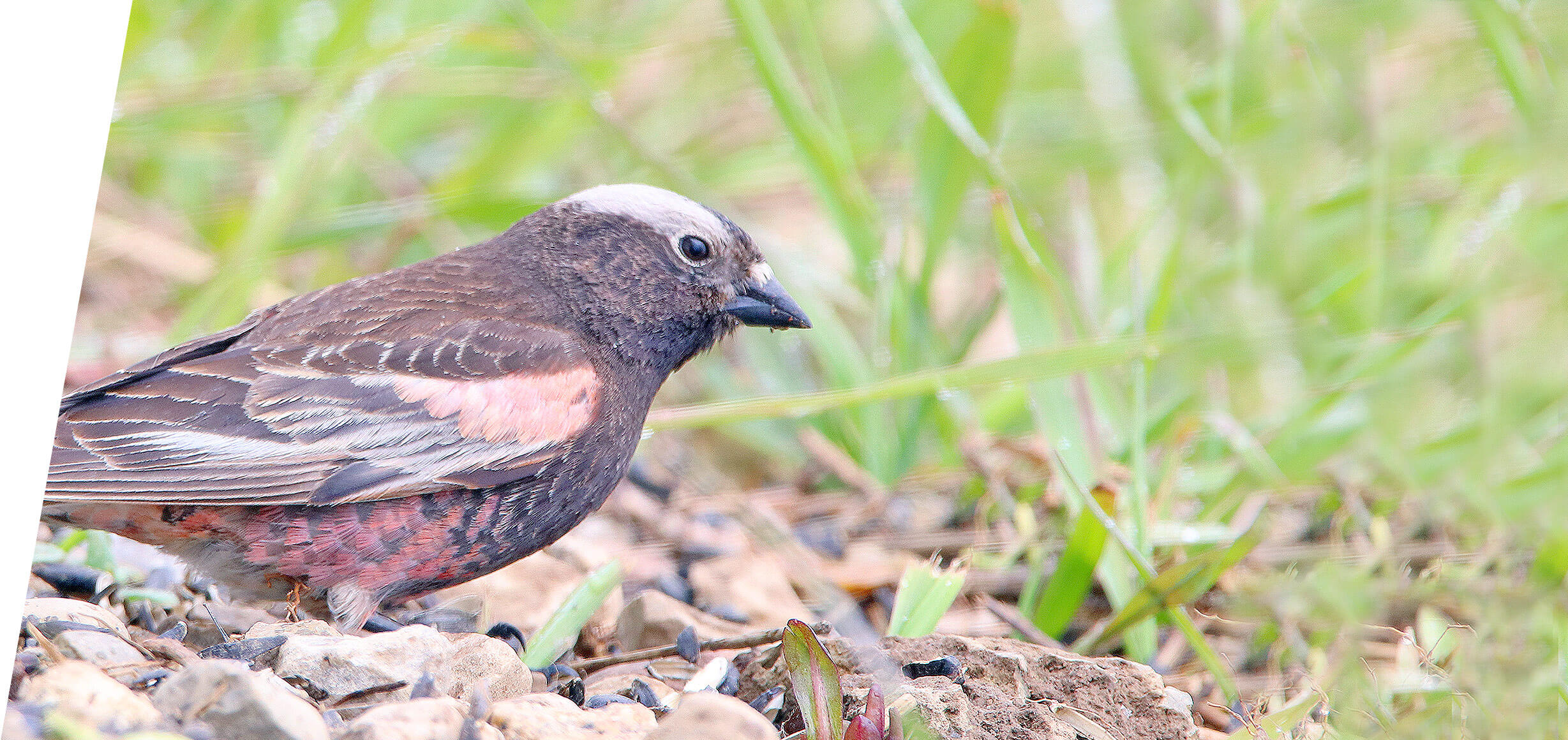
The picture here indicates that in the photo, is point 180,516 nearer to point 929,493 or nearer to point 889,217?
point 929,493

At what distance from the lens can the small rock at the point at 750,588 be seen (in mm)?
3721

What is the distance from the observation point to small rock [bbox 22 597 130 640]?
256cm

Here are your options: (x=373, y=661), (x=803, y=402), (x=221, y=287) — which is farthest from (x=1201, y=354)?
(x=221, y=287)

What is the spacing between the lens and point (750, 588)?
3.82 meters

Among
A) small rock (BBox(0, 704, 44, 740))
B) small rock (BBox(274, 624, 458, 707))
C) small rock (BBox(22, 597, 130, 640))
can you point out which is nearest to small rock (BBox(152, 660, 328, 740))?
small rock (BBox(0, 704, 44, 740))

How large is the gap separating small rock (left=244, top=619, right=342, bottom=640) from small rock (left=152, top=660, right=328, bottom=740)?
0.52 meters

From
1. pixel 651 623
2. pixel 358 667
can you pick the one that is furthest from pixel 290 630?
pixel 651 623

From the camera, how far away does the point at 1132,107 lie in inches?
244

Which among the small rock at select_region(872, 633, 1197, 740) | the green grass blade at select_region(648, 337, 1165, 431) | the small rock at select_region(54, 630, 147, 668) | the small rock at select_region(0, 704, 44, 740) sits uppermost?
the small rock at select_region(0, 704, 44, 740)

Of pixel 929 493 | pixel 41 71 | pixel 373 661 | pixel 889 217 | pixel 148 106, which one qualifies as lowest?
pixel 929 493

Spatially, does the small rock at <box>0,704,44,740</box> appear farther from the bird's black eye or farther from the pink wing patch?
the bird's black eye

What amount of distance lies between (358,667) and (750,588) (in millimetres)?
1599

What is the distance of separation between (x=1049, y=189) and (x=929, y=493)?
2.28m

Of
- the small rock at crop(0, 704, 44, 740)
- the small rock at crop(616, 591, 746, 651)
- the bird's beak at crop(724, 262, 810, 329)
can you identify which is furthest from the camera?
the bird's beak at crop(724, 262, 810, 329)
